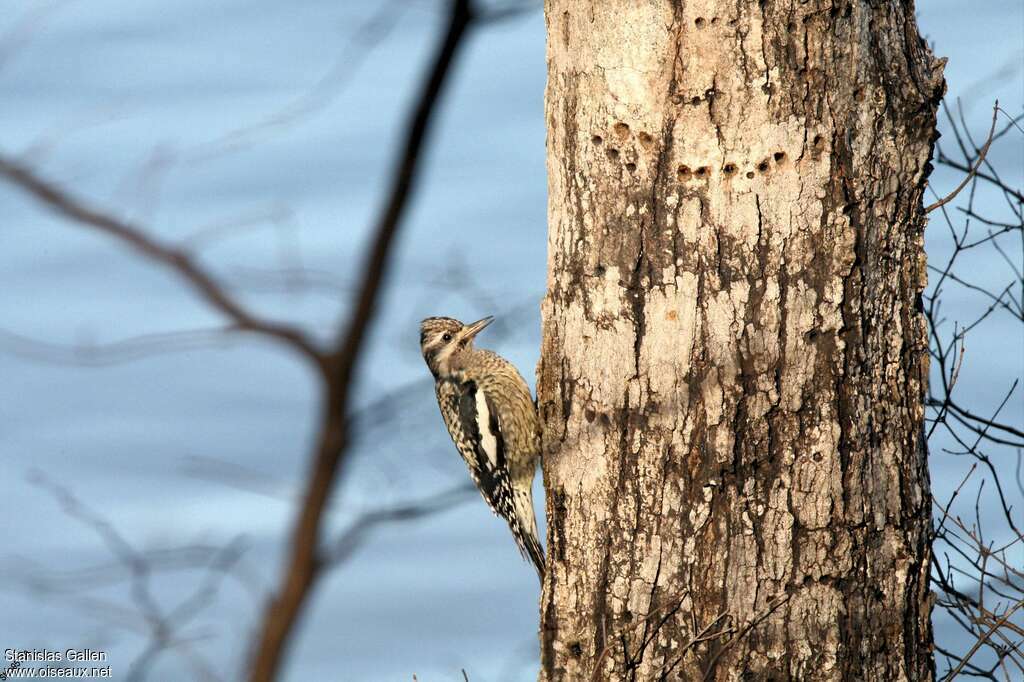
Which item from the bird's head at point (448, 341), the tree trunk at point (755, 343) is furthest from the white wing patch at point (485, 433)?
the tree trunk at point (755, 343)

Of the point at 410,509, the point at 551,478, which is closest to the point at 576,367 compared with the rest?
the point at 551,478

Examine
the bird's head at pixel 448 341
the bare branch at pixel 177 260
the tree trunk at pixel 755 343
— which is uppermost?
the bird's head at pixel 448 341

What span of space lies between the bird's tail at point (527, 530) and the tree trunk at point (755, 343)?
1.03m

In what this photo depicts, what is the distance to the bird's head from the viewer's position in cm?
559

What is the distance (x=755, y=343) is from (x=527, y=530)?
5.63 ft

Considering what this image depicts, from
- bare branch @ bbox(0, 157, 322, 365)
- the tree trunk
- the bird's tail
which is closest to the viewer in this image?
bare branch @ bbox(0, 157, 322, 365)

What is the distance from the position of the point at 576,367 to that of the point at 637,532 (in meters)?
0.55

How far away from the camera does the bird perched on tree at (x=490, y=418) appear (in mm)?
5020

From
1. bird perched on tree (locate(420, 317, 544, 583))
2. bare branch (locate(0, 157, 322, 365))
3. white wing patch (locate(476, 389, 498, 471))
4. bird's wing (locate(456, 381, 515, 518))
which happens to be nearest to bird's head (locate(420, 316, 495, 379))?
bird perched on tree (locate(420, 317, 544, 583))

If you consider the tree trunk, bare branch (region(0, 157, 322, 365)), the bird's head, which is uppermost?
the bird's head

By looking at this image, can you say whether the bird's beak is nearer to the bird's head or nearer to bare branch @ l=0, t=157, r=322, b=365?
the bird's head

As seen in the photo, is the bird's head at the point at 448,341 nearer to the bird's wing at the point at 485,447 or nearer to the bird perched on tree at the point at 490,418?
the bird perched on tree at the point at 490,418

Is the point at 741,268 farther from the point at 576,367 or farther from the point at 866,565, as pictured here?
the point at 866,565

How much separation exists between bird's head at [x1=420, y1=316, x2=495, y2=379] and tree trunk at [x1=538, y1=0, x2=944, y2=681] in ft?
5.81
